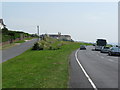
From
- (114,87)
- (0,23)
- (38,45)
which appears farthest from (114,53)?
(0,23)

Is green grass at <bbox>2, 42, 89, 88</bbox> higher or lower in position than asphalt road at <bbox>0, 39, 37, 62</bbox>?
higher

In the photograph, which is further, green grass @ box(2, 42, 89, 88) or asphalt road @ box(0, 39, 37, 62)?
asphalt road @ box(0, 39, 37, 62)

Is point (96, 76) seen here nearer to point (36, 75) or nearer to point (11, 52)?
point (36, 75)

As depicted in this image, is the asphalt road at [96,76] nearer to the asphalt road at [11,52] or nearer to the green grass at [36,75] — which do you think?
the green grass at [36,75]

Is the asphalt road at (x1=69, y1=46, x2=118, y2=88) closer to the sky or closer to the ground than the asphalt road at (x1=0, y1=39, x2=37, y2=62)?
closer to the sky

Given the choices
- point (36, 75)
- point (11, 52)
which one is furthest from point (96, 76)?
point (11, 52)

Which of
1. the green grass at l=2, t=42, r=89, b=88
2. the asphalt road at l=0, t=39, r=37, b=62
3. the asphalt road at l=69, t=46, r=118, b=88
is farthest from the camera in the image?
the asphalt road at l=0, t=39, r=37, b=62

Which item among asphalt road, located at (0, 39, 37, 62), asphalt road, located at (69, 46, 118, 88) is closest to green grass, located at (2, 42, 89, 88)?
asphalt road, located at (69, 46, 118, 88)

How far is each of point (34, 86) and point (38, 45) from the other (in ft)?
159

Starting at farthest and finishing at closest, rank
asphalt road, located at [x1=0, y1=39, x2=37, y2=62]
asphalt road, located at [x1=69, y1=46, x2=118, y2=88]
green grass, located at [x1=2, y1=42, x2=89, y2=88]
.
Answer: asphalt road, located at [x1=0, y1=39, x2=37, y2=62]
asphalt road, located at [x1=69, y1=46, x2=118, y2=88]
green grass, located at [x1=2, y1=42, x2=89, y2=88]

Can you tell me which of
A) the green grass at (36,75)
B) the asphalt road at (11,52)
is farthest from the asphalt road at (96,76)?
the asphalt road at (11,52)

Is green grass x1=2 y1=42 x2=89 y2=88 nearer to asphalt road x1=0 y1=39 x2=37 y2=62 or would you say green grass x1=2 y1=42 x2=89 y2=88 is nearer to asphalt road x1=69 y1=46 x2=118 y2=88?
asphalt road x1=69 y1=46 x2=118 y2=88

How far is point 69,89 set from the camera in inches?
414

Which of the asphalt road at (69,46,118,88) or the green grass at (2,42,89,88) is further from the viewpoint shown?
the asphalt road at (69,46,118,88)
